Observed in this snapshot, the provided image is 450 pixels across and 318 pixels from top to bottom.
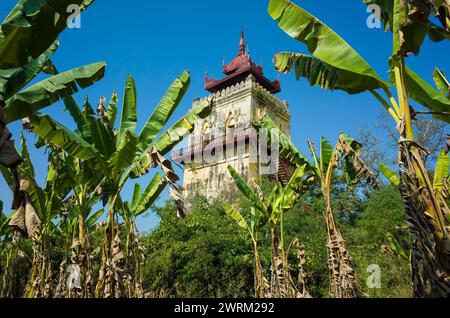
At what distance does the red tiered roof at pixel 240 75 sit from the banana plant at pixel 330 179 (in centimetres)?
1793

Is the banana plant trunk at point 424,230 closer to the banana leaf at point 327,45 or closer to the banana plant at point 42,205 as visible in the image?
the banana leaf at point 327,45

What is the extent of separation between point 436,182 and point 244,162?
15.8m

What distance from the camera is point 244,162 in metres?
22.6

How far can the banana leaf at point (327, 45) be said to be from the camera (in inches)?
170

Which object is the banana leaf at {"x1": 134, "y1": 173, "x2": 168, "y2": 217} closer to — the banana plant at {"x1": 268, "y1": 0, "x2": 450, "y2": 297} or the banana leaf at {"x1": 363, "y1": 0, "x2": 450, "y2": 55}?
the banana plant at {"x1": 268, "y1": 0, "x2": 450, "y2": 297}

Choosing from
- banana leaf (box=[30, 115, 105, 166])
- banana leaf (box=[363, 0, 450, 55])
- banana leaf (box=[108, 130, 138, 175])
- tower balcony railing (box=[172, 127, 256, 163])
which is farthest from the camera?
tower balcony railing (box=[172, 127, 256, 163])

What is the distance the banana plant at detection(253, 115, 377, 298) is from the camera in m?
6.21

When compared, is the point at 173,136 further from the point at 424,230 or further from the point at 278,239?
the point at 424,230

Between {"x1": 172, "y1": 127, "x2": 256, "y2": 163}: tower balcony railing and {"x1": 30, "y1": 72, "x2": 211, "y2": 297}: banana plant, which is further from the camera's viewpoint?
{"x1": 172, "y1": 127, "x2": 256, "y2": 163}: tower balcony railing

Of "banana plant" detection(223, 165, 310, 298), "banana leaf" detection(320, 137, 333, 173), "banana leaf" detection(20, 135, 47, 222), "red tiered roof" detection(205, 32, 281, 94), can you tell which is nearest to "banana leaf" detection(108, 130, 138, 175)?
"banana leaf" detection(20, 135, 47, 222)

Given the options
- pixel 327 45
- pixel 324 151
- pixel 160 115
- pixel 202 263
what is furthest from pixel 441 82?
pixel 202 263

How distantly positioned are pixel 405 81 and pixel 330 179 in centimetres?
317

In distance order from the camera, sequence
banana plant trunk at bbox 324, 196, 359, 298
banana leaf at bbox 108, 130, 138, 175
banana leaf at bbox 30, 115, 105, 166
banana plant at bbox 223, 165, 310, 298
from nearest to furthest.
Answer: banana leaf at bbox 30, 115, 105, 166 → banana leaf at bbox 108, 130, 138, 175 → banana plant trunk at bbox 324, 196, 359, 298 → banana plant at bbox 223, 165, 310, 298
